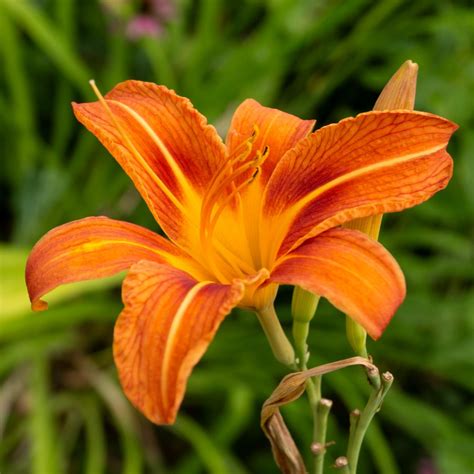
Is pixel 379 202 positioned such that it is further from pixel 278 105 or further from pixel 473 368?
pixel 278 105

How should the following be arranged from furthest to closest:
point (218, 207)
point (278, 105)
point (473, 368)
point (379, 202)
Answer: point (278, 105)
point (473, 368)
point (218, 207)
point (379, 202)

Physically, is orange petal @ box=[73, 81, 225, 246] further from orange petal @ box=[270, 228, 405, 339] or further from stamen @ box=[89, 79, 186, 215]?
orange petal @ box=[270, 228, 405, 339]

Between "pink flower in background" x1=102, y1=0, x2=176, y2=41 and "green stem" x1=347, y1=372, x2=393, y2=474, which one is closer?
"green stem" x1=347, y1=372, x2=393, y2=474

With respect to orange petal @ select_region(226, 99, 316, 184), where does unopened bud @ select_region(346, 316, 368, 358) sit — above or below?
below

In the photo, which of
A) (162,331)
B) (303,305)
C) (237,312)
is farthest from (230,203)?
(237,312)

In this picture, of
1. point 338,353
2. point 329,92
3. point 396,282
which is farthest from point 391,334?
point 396,282

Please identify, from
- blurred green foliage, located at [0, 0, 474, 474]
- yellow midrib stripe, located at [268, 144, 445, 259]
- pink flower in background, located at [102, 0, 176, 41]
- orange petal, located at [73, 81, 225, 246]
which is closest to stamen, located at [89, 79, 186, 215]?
orange petal, located at [73, 81, 225, 246]

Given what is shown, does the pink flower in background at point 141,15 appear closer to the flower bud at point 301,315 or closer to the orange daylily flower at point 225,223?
the orange daylily flower at point 225,223

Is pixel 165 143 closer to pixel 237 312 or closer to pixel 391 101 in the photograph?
pixel 391 101
